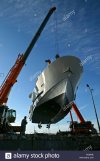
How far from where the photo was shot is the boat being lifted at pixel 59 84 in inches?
1553

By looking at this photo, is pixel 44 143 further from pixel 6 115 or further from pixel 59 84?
pixel 59 84

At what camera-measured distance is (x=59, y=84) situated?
39.4 meters

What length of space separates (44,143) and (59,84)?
1609cm

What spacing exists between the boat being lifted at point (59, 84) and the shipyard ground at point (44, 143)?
13688mm

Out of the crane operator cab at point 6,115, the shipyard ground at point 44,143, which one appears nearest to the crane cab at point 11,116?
the crane operator cab at point 6,115

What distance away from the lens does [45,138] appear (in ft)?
85.7

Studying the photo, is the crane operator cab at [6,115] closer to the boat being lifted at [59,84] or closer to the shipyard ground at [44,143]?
the shipyard ground at [44,143]

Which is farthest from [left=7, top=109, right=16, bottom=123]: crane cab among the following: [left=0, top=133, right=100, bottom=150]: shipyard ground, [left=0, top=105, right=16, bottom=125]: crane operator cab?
[left=0, top=133, right=100, bottom=150]: shipyard ground

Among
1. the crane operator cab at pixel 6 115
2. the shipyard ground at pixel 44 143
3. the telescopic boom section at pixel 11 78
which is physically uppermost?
the telescopic boom section at pixel 11 78

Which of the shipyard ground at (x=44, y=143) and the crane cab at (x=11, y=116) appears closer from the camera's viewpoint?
the shipyard ground at (x=44, y=143)

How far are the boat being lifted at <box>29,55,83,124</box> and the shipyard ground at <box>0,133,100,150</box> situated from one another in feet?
44.9

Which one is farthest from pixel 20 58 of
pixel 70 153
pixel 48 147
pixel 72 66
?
pixel 70 153

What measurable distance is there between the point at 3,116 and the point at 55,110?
18775mm

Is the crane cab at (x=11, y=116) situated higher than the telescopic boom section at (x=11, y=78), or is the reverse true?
the telescopic boom section at (x=11, y=78)
